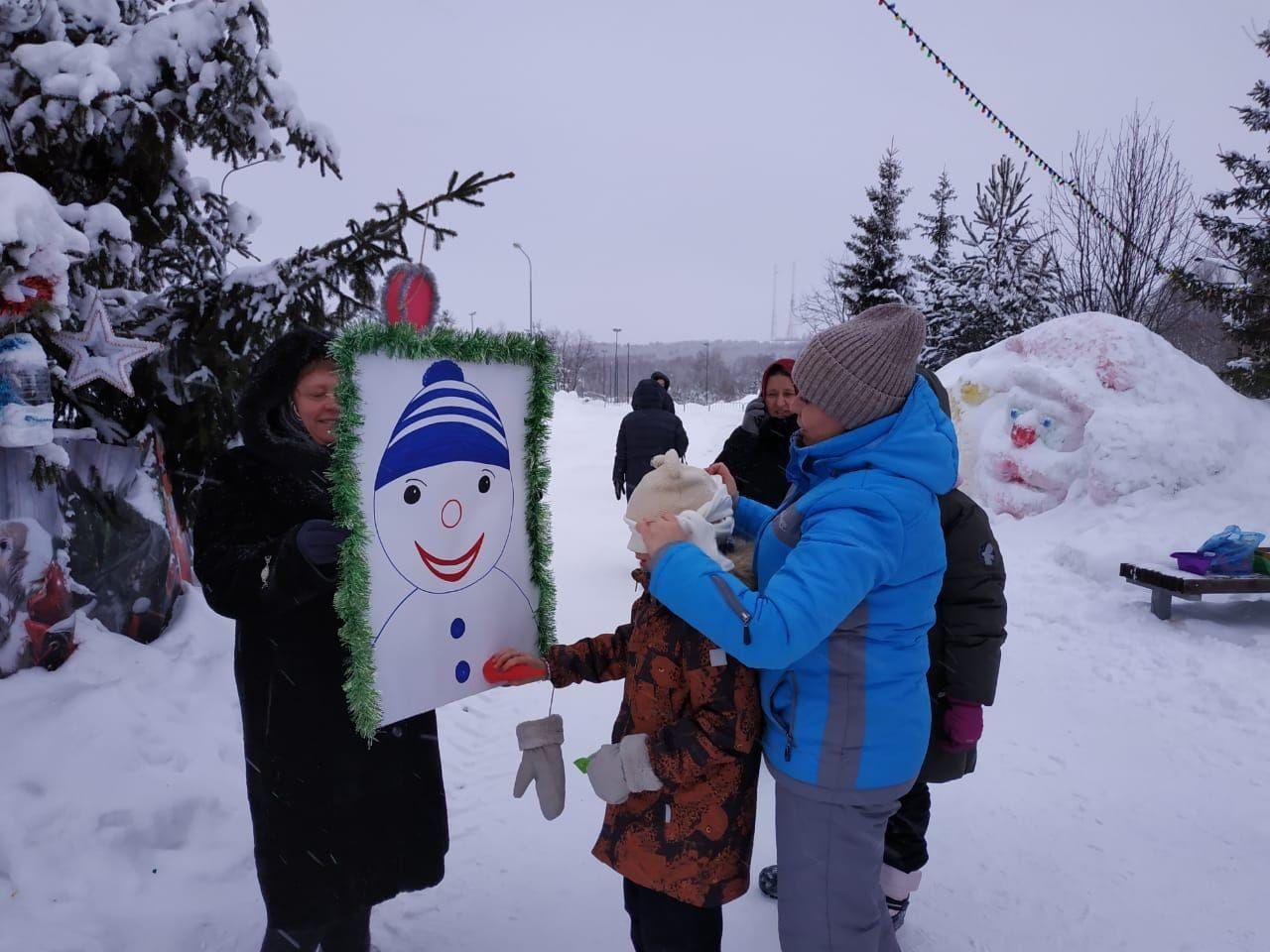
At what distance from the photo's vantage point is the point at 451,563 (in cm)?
204

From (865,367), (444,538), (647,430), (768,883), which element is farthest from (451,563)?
(647,430)

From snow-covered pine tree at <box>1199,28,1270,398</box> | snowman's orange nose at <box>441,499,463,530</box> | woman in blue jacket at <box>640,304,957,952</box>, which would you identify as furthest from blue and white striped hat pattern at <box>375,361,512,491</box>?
snow-covered pine tree at <box>1199,28,1270,398</box>

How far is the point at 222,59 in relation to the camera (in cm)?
350

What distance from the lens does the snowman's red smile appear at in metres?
1.98

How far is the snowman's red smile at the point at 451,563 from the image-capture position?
78.0 inches

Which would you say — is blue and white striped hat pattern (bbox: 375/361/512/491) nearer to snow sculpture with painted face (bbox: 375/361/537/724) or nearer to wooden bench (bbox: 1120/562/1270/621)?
snow sculpture with painted face (bbox: 375/361/537/724)

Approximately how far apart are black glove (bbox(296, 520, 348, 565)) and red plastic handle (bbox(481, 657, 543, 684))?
1.68ft

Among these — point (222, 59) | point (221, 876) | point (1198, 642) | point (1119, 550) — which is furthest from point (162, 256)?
point (1119, 550)

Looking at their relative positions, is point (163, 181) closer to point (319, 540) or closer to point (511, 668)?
point (319, 540)

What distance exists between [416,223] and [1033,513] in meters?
8.09

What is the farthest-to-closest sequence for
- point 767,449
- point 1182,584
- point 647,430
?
point 647,430 → point 1182,584 → point 767,449

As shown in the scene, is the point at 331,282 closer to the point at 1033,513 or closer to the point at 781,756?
the point at 781,756

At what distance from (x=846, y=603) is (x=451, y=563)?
1015 mm

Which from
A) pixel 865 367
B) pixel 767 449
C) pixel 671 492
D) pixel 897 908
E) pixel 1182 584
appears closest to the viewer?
pixel 865 367
